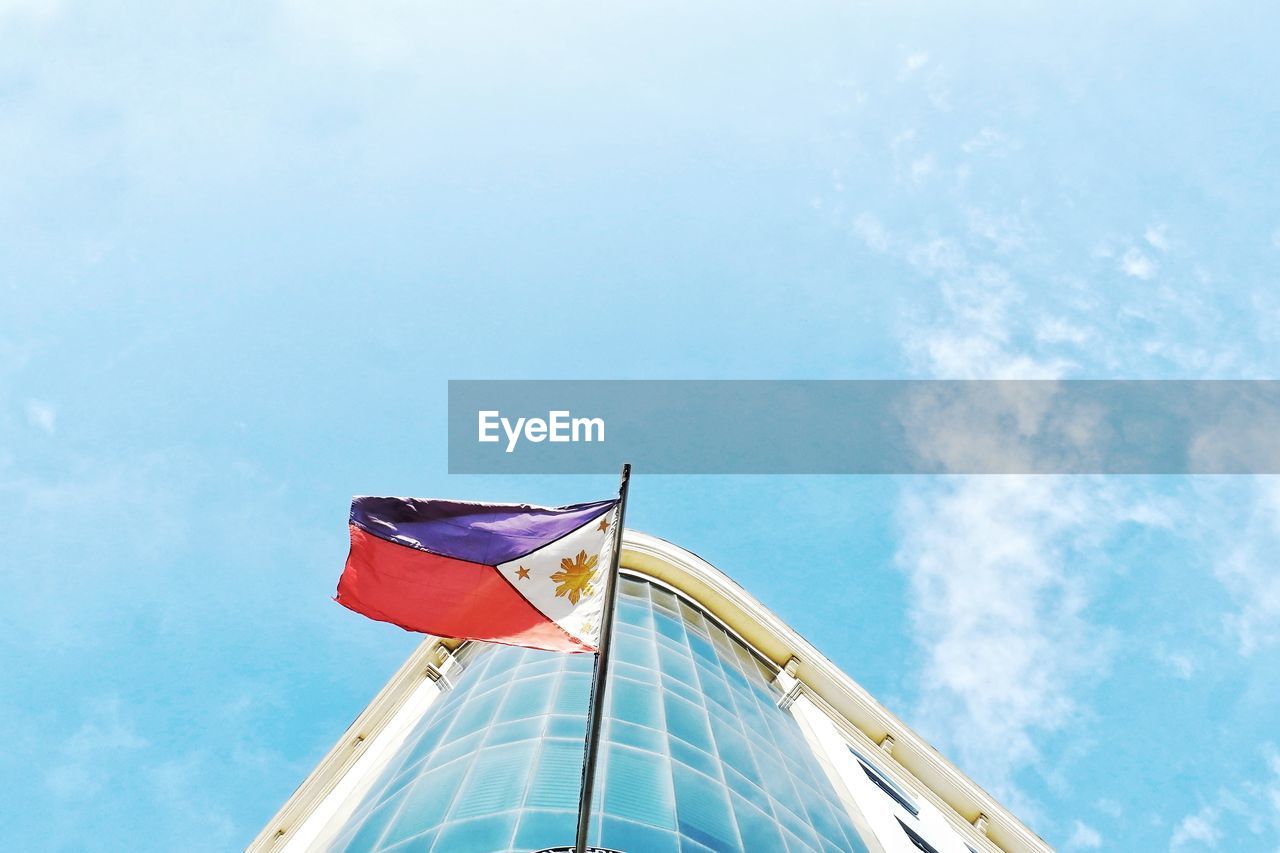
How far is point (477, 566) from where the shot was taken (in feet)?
31.3

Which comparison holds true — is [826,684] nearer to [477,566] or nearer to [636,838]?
[636,838]

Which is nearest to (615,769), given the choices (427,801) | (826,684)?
(427,801)

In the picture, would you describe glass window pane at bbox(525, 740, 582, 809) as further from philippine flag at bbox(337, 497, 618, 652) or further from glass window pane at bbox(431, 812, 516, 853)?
philippine flag at bbox(337, 497, 618, 652)

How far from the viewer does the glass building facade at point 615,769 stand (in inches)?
501

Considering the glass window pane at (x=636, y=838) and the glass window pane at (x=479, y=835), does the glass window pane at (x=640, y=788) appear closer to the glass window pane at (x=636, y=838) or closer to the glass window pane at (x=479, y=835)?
the glass window pane at (x=636, y=838)

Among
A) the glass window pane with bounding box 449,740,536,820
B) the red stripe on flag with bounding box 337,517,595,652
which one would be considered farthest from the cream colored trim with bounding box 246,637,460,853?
the red stripe on flag with bounding box 337,517,595,652

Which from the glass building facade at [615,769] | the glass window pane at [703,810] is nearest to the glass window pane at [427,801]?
the glass building facade at [615,769]

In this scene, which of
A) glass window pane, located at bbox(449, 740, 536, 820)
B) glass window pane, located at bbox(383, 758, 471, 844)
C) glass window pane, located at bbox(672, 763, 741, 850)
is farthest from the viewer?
glass window pane, located at bbox(383, 758, 471, 844)

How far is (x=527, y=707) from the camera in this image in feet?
55.6

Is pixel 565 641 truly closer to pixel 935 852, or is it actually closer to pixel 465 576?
pixel 465 576

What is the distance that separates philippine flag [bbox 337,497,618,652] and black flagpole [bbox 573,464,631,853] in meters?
0.42

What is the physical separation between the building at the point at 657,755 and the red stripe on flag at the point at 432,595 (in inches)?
173

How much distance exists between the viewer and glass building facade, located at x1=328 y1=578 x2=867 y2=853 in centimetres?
1273

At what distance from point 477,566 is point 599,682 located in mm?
2435
